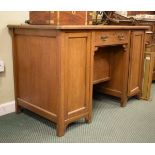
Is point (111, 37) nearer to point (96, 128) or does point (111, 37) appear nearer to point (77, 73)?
point (77, 73)

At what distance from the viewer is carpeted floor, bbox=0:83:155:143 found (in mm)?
1647

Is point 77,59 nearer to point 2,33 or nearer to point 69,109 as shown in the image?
point 69,109

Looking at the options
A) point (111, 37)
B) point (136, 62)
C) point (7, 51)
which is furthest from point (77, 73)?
point (136, 62)

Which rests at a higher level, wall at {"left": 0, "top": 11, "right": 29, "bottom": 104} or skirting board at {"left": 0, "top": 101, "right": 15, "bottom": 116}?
wall at {"left": 0, "top": 11, "right": 29, "bottom": 104}

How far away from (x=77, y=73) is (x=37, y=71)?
32 centimetres

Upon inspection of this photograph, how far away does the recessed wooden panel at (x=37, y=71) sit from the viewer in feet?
5.40

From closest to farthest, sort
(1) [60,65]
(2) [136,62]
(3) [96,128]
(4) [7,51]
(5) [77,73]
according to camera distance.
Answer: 1. (1) [60,65]
2. (5) [77,73]
3. (3) [96,128]
4. (4) [7,51]
5. (2) [136,62]

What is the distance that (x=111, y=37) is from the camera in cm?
192

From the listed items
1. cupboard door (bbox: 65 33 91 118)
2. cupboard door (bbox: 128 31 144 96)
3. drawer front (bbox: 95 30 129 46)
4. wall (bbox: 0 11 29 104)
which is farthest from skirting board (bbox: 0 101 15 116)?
cupboard door (bbox: 128 31 144 96)

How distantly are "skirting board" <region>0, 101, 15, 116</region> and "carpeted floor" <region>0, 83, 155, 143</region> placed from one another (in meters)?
0.05

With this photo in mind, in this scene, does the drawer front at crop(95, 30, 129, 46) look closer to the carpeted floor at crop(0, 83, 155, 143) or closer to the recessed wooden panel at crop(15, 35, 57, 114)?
the recessed wooden panel at crop(15, 35, 57, 114)

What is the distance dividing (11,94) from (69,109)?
65cm

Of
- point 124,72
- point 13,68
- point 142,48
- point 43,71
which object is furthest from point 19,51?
point 142,48
